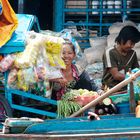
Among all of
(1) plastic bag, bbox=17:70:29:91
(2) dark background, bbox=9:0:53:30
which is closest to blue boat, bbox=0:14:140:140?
(1) plastic bag, bbox=17:70:29:91

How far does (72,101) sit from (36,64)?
1.59ft

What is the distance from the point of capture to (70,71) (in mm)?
5254

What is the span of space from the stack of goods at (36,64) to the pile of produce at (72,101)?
16 centimetres

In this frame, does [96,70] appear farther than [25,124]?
Yes

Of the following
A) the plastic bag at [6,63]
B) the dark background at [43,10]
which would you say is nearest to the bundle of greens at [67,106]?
the plastic bag at [6,63]

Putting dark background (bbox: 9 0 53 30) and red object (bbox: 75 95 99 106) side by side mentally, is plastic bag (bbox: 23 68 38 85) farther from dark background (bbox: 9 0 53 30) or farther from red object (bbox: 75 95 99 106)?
dark background (bbox: 9 0 53 30)

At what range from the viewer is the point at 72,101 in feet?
16.0

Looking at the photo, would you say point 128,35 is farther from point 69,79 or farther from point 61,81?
point 61,81

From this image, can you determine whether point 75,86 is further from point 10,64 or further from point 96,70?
point 96,70

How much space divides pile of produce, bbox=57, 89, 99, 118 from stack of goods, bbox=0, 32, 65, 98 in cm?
16

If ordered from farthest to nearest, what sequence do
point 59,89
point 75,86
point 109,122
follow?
point 75,86 → point 59,89 → point 109,122

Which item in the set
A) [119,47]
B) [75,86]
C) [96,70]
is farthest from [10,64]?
[96,70]

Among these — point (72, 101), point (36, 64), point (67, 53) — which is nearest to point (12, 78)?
point (36, 64)

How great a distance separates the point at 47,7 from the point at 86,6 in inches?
38.8
